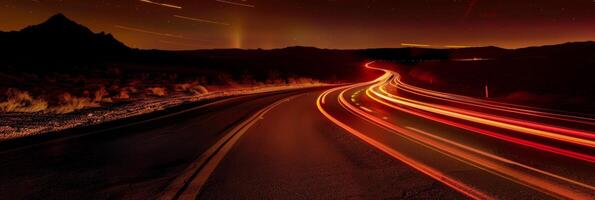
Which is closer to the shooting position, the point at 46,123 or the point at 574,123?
the point at 574,123

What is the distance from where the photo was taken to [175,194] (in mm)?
4410

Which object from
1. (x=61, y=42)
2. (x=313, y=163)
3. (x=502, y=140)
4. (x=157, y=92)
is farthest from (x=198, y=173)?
(x=61, y=42)

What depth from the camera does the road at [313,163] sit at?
450cm

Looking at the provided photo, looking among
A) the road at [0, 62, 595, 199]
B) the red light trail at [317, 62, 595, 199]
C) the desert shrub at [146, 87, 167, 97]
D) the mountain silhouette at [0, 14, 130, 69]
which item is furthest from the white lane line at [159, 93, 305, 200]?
the mountain silhouette at [0, 14, 130, 69]

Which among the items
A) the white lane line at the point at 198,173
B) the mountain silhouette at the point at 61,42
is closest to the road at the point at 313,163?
the white lane line at the point at 198,173

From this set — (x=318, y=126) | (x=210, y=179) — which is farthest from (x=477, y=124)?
(x=210, y=179)

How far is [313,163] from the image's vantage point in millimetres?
6008

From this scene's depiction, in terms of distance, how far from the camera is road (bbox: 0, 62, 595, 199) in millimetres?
4500

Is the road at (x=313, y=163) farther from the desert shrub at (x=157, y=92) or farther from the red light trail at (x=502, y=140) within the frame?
the desert shrub at (x=157, y=92)

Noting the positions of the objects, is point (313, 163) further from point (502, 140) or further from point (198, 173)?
point (502, 140)

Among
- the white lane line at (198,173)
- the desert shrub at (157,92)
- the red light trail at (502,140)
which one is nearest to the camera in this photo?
the white lane line at (198,173)

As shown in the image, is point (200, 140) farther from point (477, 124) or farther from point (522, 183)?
point (477, 124)

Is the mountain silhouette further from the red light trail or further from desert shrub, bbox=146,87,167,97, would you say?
the red light trail

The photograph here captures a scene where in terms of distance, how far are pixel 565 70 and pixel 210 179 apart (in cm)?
3828
